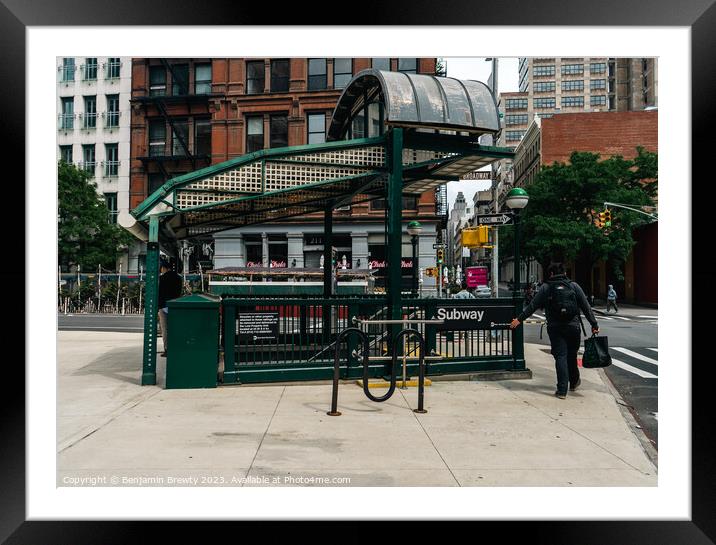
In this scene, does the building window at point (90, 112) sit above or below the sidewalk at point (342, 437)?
above

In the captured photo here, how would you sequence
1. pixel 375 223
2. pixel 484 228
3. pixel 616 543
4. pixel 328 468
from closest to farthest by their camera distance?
pixel 616 543 → pixel 328 468 → pixel 484 228 → pixel 375 223

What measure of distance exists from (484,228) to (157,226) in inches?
388

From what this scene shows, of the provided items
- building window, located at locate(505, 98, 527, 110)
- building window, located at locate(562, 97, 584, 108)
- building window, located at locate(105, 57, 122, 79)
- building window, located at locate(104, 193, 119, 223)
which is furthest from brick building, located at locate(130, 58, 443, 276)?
building window, located at locate(505, 98, 527, 110)

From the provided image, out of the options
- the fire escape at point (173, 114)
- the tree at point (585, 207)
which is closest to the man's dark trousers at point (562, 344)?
the fire escape at point (173, 114)

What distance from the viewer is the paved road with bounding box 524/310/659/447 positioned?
706cm

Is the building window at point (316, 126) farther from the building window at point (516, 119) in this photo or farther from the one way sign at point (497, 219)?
the building window at point (516, 119)

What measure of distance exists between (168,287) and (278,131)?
24.5 metres

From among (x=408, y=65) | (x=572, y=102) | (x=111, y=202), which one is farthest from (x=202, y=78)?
(x=572, y=102)

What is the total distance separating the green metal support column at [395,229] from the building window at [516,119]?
10518 cm

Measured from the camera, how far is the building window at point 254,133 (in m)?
32.6

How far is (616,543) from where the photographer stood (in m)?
3.50
